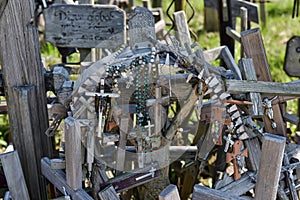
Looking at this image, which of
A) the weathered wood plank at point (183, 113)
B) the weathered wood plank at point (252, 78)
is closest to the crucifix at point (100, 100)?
the weathered wood plank at point (183, 113)

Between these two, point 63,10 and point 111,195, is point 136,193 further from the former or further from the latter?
point 63,10

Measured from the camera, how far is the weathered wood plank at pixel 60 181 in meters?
2.14

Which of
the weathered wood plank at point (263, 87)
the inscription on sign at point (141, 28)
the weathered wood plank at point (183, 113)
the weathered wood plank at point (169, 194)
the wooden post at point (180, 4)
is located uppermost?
the wooden post at point (180, 4)

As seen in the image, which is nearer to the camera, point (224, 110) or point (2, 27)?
point (224, 110)

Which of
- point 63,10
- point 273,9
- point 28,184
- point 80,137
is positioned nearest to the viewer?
point 80,137

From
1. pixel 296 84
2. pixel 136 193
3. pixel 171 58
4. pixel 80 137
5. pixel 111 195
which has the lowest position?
pixel 136 193

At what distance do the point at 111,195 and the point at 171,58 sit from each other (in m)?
0.67

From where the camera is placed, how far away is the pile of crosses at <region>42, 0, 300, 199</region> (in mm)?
2148

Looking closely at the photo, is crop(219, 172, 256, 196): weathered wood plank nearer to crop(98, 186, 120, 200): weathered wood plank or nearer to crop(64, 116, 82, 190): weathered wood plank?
crop(98, 186, 120, 200): weathered wood plank

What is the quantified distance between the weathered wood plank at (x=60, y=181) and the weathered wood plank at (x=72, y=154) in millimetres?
31

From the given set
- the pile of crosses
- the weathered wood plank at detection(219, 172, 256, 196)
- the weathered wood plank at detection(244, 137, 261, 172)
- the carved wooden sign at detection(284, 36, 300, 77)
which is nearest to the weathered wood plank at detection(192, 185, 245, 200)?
the pile of crosses

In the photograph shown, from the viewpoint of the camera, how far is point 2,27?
8.28 feet

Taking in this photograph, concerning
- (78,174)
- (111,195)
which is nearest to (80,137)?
(78,174)

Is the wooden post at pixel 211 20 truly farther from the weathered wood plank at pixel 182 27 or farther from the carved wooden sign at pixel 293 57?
the weathered wood plank at pixel 182 27
